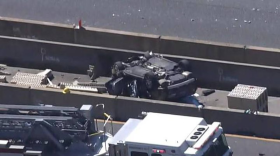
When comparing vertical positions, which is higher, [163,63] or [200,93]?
[163,63]

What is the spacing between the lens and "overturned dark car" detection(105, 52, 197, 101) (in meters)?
29.1

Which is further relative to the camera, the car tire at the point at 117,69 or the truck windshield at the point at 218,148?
the car tire at the point at 117,69

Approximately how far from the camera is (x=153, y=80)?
29.2 meters

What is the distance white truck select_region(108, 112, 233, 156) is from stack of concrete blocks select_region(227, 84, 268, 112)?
565 centimetres

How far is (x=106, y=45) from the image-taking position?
108 feet

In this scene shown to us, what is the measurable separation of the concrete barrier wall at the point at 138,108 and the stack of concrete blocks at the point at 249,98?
3.18 ft

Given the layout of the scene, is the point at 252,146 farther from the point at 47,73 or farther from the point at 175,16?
the point at 175,16

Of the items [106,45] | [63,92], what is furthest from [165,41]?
[63,92]

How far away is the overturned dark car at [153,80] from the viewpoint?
29.1 metres

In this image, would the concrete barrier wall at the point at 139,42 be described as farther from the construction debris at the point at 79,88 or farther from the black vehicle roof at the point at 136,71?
the construction debris at the point at 79,88

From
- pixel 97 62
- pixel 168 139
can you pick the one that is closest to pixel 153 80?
pixel 97 62

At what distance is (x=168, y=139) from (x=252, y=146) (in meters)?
5.62

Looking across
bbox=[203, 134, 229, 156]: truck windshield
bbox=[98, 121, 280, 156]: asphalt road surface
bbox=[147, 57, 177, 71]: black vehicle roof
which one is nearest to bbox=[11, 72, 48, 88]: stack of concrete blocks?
bbox=[147, 57, 177, 71]: black vehicle roof

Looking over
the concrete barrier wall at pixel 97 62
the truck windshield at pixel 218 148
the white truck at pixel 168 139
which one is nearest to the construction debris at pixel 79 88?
the concrete barrier wall at pixel 97 62
